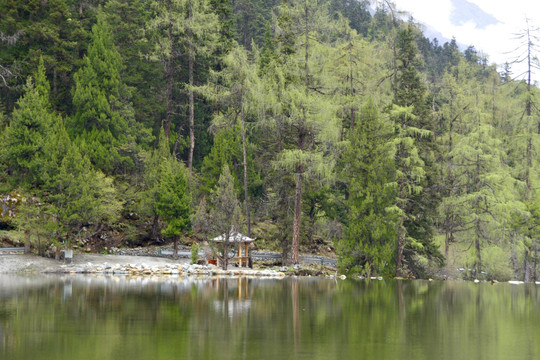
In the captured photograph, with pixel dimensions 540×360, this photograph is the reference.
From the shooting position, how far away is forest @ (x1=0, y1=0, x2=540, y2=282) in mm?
38406

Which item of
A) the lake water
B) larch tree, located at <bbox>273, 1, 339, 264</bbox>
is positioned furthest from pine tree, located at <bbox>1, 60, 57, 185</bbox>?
larch tree, located at <bbox>273, 1, 339, 264</bbox>

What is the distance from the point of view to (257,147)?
48781 millimetres

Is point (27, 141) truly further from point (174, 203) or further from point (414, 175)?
point (414, 175)

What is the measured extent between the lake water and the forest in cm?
1131

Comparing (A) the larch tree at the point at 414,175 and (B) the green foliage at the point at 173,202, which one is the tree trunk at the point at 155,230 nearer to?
(B) the green foliage at the point at 173,202

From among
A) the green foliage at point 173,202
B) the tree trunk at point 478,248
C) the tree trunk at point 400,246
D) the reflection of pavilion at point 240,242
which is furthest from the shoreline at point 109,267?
the tree trunk at point 478,248

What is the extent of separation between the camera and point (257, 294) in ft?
83.5

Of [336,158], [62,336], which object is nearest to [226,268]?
[336,158]

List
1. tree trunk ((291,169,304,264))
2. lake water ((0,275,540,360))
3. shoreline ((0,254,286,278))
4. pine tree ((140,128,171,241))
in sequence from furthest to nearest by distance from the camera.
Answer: pine tree ((140,128,171,241)) → tree trunk ((291,169,304,264)) → shoreline ((0,254,286,278)) → lake water ((0,275,540,360))

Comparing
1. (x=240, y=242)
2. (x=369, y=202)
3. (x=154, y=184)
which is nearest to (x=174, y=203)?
(x=154, y=184)

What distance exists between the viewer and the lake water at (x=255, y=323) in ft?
41.4

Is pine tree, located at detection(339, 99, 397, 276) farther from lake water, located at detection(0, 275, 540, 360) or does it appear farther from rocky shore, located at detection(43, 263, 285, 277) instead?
Result: lake water, located at detection(0, 275, 540, 360)

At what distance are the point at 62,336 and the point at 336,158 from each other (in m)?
30.2

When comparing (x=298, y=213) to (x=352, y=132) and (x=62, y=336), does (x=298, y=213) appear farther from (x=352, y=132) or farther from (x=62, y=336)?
(x=62, y=336)
